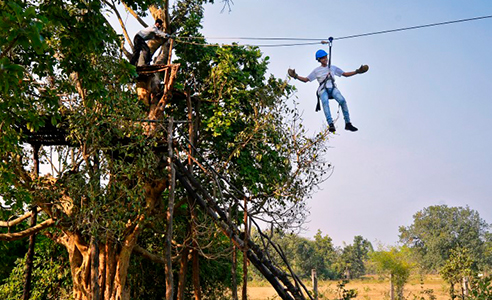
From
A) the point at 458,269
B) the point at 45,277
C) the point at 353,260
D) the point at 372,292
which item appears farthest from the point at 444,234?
the point at 45,277

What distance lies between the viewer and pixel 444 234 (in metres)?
40.0

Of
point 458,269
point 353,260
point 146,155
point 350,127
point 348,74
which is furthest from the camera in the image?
point 353,260

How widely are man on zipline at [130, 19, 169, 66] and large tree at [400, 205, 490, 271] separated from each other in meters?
33.5

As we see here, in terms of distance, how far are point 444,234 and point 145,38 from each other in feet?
120

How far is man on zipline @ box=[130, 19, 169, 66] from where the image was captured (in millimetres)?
10367

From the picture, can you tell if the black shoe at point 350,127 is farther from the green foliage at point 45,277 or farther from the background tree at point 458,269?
the background tree at point 458,269

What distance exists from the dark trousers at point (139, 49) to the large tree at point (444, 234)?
3346 centimetres

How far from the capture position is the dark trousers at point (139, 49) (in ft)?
35.1

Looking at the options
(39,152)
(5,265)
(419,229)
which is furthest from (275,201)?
(419,229)

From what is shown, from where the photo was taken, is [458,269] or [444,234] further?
[444,234]

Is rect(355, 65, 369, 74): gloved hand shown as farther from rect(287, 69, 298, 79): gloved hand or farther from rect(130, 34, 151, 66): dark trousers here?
rect(130, 34, 151, 66): dark trousers

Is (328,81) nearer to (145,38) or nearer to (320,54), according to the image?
(320,54)

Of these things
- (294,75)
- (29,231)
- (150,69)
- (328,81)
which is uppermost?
(150,69)

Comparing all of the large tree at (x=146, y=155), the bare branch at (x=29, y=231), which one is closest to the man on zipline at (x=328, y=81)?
the large tree at (x=146, y=155)
